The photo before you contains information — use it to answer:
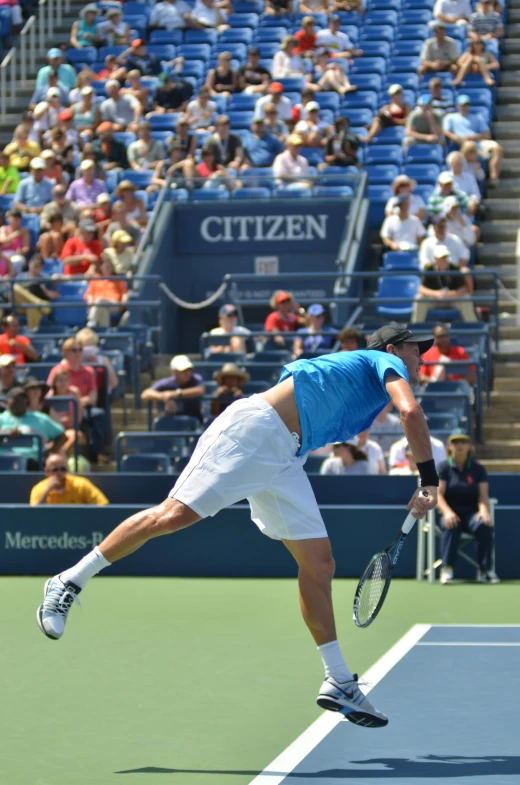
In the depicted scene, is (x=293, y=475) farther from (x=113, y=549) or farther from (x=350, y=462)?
(x=350, y=462)

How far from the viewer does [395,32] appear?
71.5 feet

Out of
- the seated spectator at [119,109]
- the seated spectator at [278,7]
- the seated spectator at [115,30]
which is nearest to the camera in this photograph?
the seated spectator at [119,109]

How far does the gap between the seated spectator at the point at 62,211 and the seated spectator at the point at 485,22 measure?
6160 millimetres

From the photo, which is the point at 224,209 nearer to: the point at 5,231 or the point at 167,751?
the point at 5,231

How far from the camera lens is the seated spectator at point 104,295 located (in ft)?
56.6

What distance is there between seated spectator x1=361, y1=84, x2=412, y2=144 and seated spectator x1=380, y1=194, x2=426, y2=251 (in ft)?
8.12

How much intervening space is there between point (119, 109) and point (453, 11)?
4.79 metres

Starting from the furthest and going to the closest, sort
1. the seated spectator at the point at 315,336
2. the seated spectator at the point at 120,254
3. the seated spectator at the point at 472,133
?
the seated spectator at the point at 472,133 < the seated spectator at the point at 120,254 < the seated spectator at the point at 315,336

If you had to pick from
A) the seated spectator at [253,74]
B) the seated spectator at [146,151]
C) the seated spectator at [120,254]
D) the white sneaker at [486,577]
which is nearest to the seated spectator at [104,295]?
the seated spectator at [120,254]

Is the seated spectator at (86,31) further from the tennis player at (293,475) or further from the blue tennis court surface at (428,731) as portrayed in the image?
the tennis player at (293,475)

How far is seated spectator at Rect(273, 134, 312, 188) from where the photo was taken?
18.5 meters

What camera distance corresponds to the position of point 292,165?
734 inches

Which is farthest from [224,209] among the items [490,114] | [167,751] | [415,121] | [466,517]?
[167,751]

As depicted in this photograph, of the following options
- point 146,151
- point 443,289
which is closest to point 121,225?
point 146,151
